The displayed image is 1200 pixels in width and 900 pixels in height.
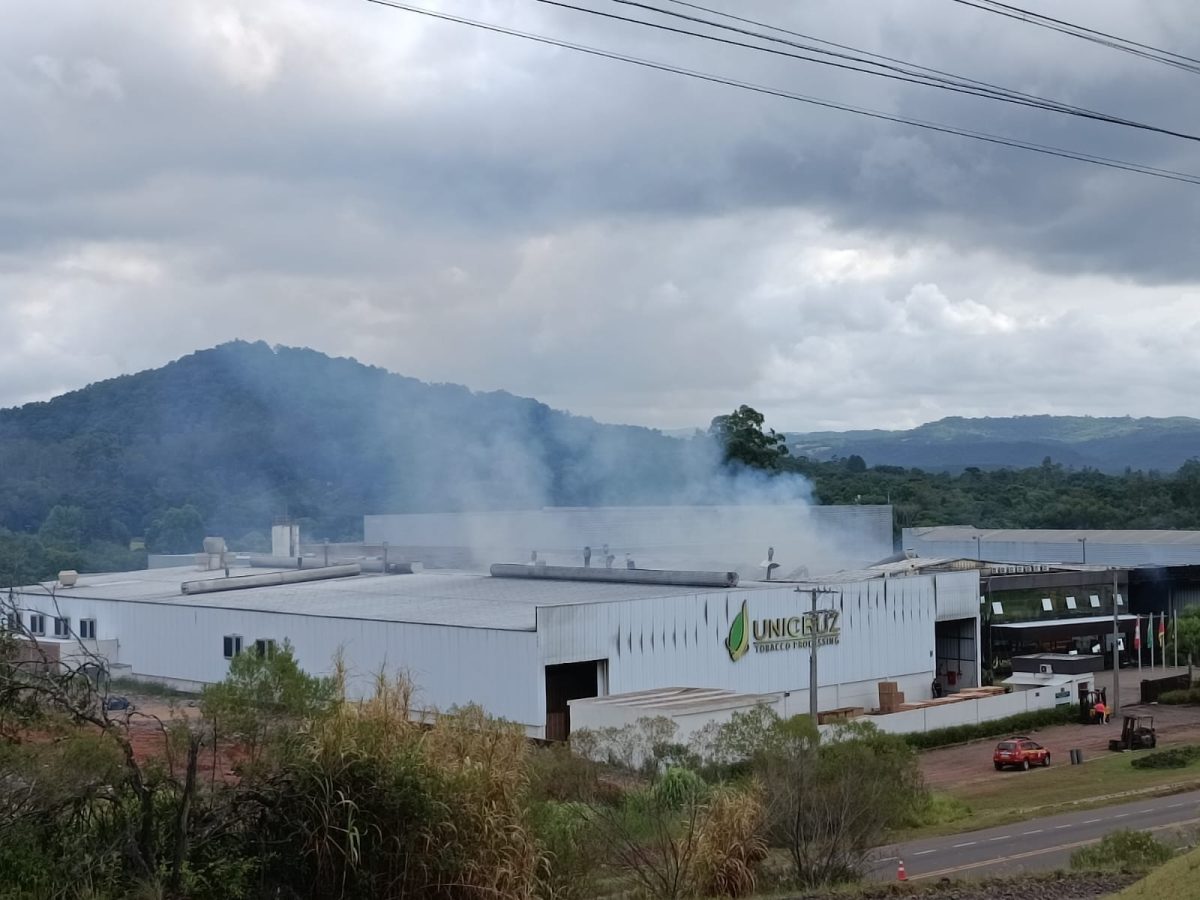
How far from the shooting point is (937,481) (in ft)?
559

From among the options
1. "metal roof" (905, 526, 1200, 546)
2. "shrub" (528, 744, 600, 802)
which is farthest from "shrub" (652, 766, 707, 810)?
"metal roof" (905, 526, 1200, 546)

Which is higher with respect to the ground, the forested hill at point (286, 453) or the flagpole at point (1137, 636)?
the forested hill at point (286, 453)

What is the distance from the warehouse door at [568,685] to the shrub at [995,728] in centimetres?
1178

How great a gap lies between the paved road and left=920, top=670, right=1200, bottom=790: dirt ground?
856cm

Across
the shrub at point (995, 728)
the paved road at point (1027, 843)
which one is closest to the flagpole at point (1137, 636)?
the shrub at point (995, 728)

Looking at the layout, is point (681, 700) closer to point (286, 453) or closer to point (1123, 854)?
point (1123, 854)

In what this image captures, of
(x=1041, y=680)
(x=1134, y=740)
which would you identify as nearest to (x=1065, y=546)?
(x=1041, y=680)

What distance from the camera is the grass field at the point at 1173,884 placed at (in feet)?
54.2

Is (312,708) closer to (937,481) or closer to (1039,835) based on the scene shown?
(1039,835)

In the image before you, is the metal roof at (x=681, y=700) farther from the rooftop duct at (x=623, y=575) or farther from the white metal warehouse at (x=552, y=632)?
the rooftop duct at (x=623, y=575)

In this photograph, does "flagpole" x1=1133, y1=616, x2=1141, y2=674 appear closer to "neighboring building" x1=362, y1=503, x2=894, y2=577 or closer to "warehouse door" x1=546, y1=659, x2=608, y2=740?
"neighboring building" x1=362, y1=503, x2=894, y2=577

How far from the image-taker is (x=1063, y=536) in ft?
370

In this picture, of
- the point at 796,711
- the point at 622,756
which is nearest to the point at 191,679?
the point at 796,711

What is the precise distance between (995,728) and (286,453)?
3860 inches
